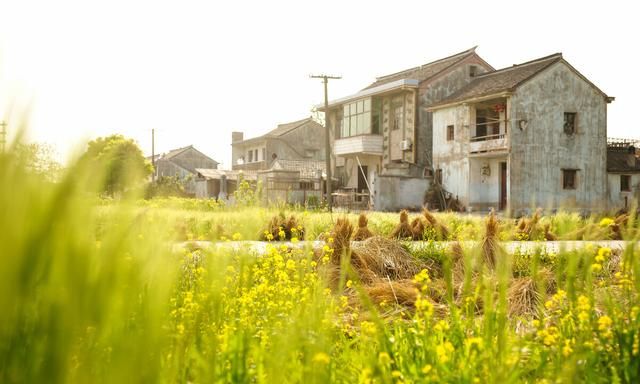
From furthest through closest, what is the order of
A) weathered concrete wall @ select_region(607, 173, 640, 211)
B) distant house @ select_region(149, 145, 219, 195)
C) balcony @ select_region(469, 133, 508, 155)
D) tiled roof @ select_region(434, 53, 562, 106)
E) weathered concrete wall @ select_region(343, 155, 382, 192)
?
distant house @ select_region(149, 145, 219, 195), weathered concrete wall @ select_region(343, 155, 382, 192), weathered concrete wall @ select_region(607, 173, 640, 211), balcony @ select_region(469, 133, 508, 155), tiled roof @ select_region(434, 53, 562, 106)

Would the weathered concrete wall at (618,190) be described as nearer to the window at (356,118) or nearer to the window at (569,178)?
the window at (569,178)

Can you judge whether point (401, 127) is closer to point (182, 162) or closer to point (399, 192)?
point (399, 192)

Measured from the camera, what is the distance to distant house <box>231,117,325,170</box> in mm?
51281

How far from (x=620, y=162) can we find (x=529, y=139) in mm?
6335

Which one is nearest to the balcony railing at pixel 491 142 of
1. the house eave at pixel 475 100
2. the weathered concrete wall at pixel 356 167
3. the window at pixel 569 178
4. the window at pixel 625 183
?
the house eave at pixel 475 100

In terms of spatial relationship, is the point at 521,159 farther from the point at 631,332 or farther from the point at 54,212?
the point at 54,212

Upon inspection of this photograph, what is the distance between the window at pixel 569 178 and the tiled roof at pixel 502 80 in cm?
460

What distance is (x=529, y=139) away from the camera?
2820cm

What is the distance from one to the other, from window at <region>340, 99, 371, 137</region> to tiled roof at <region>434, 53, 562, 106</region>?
16.3 feet

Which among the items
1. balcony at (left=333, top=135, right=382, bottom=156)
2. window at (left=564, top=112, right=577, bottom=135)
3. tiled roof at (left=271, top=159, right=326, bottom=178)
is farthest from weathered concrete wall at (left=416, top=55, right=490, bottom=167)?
tiled roof at (left=271, top=159, right=326, bottom=178)

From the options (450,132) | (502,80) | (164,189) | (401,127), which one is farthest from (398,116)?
(164,189)

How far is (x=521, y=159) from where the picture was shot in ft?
92.0

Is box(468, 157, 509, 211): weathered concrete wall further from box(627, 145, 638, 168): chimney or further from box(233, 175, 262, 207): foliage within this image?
box(233, 175, 262, 207): foliage

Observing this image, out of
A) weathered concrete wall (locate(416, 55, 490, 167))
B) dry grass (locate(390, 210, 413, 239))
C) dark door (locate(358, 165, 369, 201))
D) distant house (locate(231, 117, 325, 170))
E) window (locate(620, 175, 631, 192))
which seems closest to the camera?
dry grass (locate(390, 210, 413, 239))
